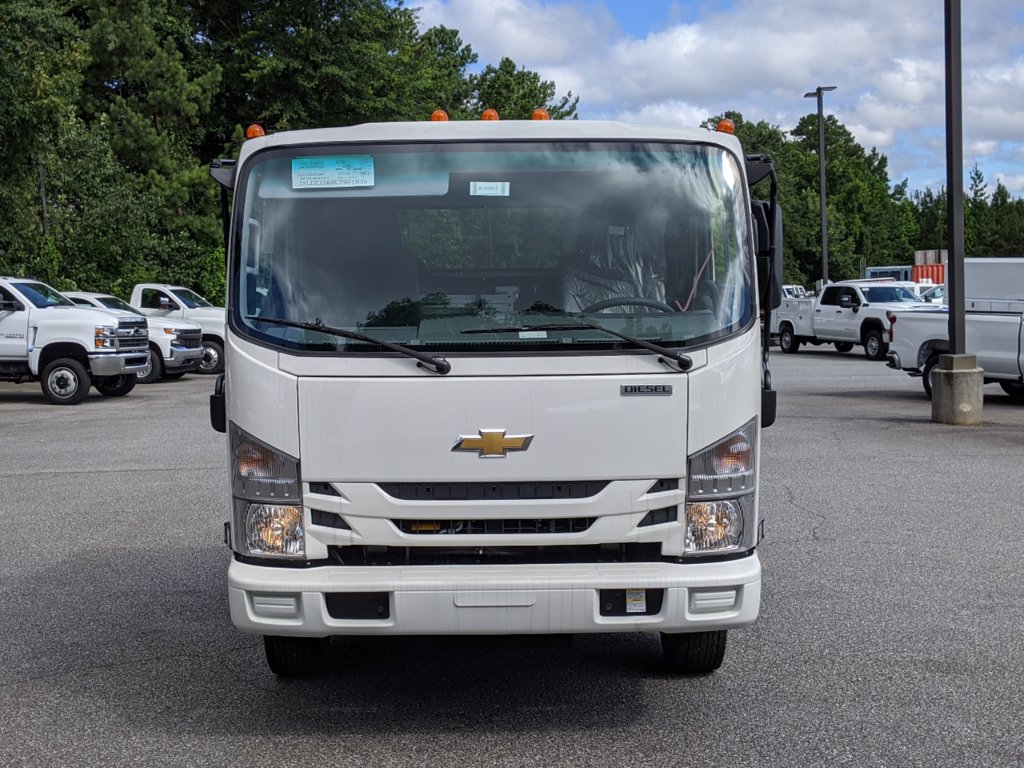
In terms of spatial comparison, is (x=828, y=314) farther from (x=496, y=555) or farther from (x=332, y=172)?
(x=496, y=555)

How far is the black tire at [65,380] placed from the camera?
21172 millimetres

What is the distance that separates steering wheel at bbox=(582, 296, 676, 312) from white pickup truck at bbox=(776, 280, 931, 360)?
91.2 ft

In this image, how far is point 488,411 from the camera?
481 cm

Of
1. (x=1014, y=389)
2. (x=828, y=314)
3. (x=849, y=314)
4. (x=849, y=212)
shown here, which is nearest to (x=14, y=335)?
(x=1014, y=389)

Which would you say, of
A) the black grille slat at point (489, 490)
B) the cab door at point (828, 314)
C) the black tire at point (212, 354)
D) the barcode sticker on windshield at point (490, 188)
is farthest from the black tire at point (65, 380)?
the cab door at point (828, 314)

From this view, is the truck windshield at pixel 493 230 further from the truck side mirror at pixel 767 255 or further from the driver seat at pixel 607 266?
the truck side mirror at pixel 767 255

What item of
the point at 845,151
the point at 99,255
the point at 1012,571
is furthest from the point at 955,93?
the point at 845,151

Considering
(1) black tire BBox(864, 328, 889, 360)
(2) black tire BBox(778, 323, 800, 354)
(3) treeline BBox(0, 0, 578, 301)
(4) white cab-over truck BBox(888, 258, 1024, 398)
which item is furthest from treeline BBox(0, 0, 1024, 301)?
(1) black tire BBox(864, 328, 889, 360)

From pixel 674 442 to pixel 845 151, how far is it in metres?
125

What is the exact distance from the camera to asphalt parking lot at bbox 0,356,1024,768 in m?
4.89

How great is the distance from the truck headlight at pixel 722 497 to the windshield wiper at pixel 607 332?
341 mm

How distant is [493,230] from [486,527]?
123 centimetres

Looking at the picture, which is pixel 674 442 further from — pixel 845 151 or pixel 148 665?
pixel 845 151

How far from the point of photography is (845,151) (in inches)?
4899
